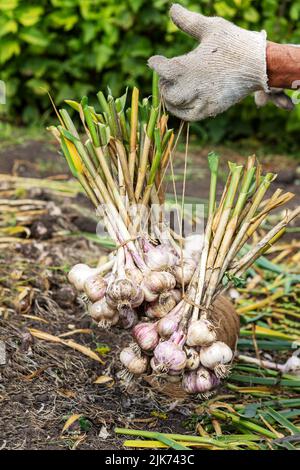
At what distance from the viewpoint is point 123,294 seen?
190 cm

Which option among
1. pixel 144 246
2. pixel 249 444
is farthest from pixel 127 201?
pixel 249 444

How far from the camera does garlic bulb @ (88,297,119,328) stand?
1.96 meters

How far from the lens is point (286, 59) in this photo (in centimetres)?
212

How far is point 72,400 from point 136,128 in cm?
73

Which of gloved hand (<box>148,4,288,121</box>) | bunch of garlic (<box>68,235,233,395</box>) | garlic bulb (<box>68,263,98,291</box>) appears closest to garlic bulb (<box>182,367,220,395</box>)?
bunch of garlic (<box>68,235,233,395</box>)

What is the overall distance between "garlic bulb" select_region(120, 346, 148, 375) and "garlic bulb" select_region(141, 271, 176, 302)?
0.14 metres

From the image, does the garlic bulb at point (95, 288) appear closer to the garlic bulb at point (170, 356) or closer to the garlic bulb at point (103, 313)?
the garlic bulb at point (103, 313)

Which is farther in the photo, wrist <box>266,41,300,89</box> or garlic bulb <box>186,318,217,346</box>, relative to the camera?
wrist <box>266,41,300,89</box>

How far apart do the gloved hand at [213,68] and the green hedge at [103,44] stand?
7.62ft

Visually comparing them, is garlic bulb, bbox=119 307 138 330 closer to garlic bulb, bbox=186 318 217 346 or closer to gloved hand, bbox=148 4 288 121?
garlic bulb, bbox=186 318 217 346

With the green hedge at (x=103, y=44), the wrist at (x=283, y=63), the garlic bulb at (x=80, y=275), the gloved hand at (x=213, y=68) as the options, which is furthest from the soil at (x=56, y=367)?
the green hedge at (x=103, y=44)

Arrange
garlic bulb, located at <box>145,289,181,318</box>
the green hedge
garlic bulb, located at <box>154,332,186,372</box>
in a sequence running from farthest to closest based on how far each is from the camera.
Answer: the green hedge → garlic bulb, located at <box>145,289,181,318</box> → garlic bulb, located at <box>154,332,186,372</box>
